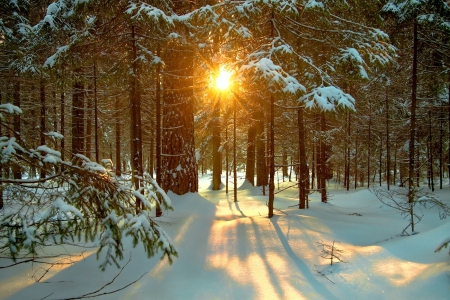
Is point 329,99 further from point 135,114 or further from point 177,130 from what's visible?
point 135,114

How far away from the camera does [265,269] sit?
4215 mm

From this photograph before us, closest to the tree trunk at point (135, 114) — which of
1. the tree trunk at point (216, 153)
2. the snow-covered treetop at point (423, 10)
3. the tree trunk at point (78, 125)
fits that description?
the tree trunk at point (78, 125)

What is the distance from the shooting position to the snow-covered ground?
11.5 ft

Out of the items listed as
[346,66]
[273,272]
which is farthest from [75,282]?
[346,66]

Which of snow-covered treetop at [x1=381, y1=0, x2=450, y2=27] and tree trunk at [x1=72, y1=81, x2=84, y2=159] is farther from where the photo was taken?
tree trunk at [x1=72, y1=81, x2=84, y2=159]

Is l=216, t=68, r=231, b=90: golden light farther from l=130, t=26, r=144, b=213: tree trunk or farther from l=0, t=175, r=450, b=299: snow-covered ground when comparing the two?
l=0, t=175, r=450, b=299: snow-covered ground

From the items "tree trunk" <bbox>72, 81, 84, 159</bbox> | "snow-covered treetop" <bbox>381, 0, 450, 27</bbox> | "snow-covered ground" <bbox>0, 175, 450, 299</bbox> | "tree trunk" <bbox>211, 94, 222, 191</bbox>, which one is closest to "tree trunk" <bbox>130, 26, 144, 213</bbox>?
"snow-covered ground" <bbox>0, 175, 450, 299</bbox>

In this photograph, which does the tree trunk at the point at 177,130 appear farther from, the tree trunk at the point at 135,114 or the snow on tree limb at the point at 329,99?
the snow on tree limb at the point at 329,99

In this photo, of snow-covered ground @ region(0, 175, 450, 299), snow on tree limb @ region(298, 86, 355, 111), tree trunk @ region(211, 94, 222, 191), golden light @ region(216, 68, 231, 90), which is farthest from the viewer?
tree trunk @ region(211, 94, 222, 191)

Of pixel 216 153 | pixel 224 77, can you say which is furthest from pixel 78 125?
pixel 224 77

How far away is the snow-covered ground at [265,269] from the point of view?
3510 millimetres

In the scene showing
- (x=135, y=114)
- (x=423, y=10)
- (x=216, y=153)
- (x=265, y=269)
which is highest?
(x=423, y=10)

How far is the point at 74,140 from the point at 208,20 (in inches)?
323

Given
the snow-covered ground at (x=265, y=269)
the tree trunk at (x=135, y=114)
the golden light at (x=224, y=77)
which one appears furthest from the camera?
the golden light at (x=224, y=77)
